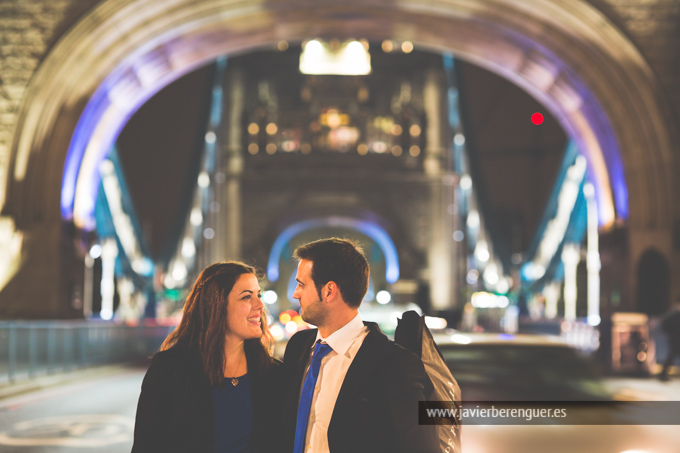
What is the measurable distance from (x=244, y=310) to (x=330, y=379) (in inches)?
17.9

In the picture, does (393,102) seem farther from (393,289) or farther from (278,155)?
(393,289)

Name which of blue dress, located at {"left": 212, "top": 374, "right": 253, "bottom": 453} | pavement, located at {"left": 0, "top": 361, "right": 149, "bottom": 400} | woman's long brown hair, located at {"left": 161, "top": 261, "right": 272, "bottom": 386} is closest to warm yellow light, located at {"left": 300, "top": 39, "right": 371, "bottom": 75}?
pavement, located at {"left": 0, "top": 361, "right": 149, "bottom": 400}

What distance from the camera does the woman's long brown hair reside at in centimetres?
265

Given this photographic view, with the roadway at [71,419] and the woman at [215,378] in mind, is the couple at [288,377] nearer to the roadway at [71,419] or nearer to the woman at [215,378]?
the woman at [215,378]

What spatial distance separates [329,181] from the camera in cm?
4947

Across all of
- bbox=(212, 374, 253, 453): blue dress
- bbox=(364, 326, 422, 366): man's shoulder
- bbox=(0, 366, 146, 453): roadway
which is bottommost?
bbox=(0, 366, 146, 453): roadway

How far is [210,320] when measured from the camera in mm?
2672

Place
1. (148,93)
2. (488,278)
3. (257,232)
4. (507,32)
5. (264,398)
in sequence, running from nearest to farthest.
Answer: (264,398)
(507,32)
(148,93)
(488,278)
(257,232)

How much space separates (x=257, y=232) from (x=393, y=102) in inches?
511

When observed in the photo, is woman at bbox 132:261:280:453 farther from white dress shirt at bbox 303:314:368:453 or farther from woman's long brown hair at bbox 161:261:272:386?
white dress shirt at bbox 303:314:368:453

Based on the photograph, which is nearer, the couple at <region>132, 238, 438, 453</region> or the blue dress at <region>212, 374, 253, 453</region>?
the couple at <region>132, 238, 438, 453</region>

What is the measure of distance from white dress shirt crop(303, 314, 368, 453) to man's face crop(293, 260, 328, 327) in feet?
0.22

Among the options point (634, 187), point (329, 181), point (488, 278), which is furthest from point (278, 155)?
point (634, 187)

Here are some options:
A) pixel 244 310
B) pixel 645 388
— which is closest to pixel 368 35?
pixel 645 388
